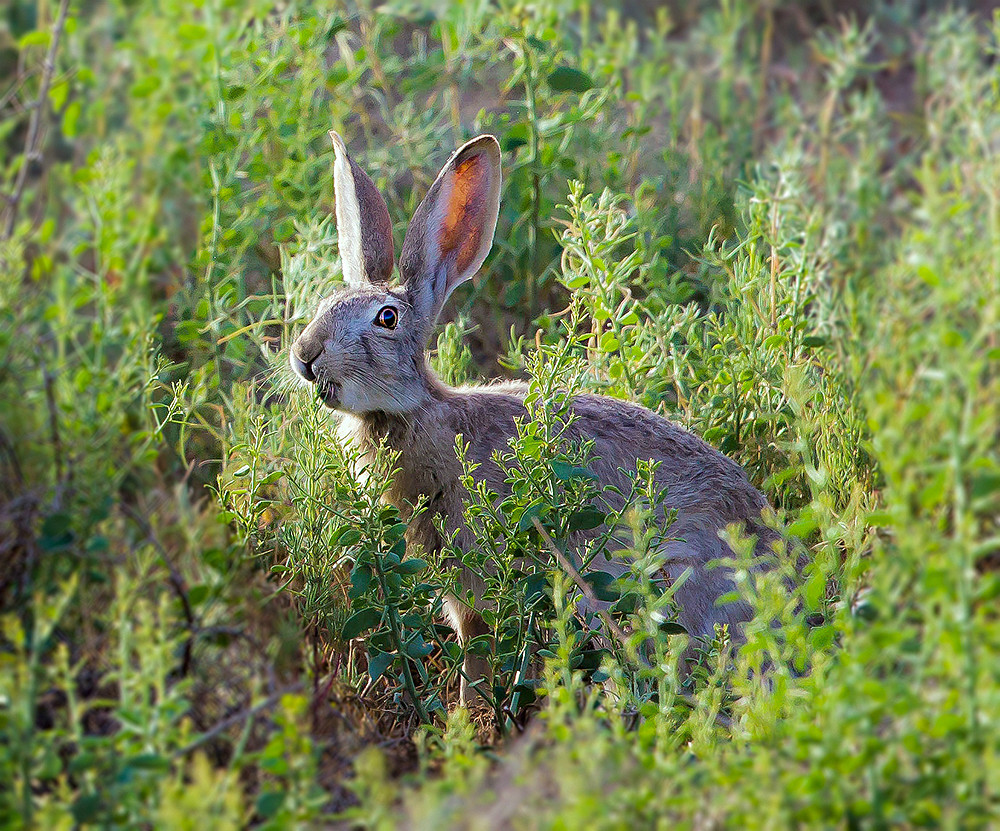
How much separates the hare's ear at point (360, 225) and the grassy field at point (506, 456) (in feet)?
0.49

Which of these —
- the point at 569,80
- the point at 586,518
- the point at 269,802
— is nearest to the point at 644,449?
the point at 586,518

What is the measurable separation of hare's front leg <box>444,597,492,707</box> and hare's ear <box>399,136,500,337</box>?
0.98 m

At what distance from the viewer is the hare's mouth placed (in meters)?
4.03

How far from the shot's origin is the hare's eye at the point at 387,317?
4188 mm

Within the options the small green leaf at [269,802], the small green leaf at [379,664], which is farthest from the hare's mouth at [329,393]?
the small green leaf at [269,802]

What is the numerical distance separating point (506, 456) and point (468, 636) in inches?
29.7

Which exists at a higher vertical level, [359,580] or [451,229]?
[451,229]

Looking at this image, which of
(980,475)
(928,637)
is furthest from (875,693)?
(980,475)

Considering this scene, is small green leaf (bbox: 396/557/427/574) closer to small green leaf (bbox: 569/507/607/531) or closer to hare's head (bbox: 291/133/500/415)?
small green leaf (bbox: 569/507/607/531)

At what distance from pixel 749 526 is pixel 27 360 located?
2288 mm

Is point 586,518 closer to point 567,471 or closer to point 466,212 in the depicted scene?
point 567,471

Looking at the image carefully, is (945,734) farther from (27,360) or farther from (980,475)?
(27,360)

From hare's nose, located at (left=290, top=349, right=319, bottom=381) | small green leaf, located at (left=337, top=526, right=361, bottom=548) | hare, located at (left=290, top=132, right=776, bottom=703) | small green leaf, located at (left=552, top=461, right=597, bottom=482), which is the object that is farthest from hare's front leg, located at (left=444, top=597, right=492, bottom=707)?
hare's nose, located at (left=290, top=349, right=319, bottom=381)

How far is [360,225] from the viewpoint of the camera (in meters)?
4.45
